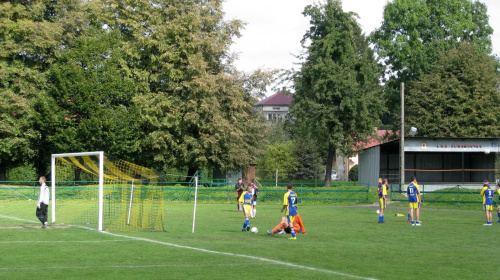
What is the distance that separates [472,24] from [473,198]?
28453 mm

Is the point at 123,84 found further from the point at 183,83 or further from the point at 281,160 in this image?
the point at 281,160

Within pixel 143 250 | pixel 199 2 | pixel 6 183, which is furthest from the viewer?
pixel 199 2

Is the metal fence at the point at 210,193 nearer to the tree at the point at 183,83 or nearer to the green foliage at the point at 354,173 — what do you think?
the tree at the point at 183,83

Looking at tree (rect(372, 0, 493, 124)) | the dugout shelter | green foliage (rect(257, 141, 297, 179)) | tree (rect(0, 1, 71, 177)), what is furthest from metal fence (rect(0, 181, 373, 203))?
green foliage (rect(257, 141, 297, 179))

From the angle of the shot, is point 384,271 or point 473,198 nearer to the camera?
point 384,271

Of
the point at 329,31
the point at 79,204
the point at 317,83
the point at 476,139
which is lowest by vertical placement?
the point at 79,204

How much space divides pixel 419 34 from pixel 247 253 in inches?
2030

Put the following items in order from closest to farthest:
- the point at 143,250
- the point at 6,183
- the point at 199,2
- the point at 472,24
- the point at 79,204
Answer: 1. the point at 143,250
2. the point at 79,204
3. the point at 6,183
4. the point at 199,2
5. the point at 472,24

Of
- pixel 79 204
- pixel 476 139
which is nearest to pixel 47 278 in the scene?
pixel 79 204

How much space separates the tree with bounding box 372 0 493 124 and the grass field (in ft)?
131

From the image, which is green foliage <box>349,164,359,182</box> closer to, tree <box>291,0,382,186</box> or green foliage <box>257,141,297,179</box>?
green foliage <box>257,141,297,179</box>

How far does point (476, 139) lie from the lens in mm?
46219

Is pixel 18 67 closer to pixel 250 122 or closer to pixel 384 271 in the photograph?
pixel 250 122

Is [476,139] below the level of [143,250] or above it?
above
